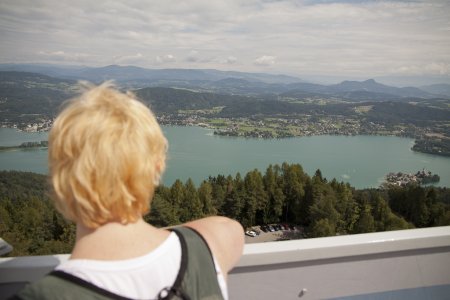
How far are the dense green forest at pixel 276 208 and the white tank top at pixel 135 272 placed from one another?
1302cm

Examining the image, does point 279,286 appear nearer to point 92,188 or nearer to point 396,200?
point 92,188

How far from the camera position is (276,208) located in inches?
725

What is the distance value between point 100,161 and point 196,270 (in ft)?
0.76

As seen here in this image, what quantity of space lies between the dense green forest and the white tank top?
42.7 feet

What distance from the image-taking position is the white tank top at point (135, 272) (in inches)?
20.7

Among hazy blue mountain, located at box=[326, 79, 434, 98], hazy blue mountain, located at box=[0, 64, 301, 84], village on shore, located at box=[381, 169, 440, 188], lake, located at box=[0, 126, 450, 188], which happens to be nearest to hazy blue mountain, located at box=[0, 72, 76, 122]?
hazy blue mountain, located at box=[0, 64, 301, 84]

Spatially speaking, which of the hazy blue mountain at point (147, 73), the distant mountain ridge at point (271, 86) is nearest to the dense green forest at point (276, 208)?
the hazy blue mountain at point (147, 73)

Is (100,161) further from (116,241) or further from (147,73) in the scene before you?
(147,73)

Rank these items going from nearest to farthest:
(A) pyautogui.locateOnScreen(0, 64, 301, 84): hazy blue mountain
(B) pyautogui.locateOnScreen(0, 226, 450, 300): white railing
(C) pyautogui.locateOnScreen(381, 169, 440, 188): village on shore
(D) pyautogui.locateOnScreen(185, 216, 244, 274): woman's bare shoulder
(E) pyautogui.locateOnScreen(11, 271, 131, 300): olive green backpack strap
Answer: (E) pyautogui.locateOnScreen(11, 271, 131, 300): olive green backpack strap < (D) pyautogui.locateOnScreen(185, 216, 244, 274): woman's bare shoulder < (B) pyautogui.locateOnScreen(0, 226, 450, 300): white railing < (C) pyautogui.locateOnScreen(381, 169, 440, 188): village on shore < (A) pyautogui.locateOnScreen(0, 64, 301, 84): hazy blue mountain

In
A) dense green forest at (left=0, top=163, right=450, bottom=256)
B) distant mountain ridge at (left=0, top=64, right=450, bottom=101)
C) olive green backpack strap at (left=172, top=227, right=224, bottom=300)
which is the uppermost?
distant mountain ridge at (left=0, top=64, right=450, bottom=101)

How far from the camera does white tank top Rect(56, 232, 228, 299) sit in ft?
1.72

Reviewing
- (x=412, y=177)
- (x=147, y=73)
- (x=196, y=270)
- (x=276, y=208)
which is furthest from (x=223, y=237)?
(x=147, y=73)

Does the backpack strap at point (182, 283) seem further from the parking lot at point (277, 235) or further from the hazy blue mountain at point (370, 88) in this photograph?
the hazy blue mountain at point (370, 88)

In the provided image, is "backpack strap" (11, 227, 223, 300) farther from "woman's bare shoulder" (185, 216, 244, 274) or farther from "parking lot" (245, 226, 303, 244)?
"parking lot" (245, 226, 303, 244)
